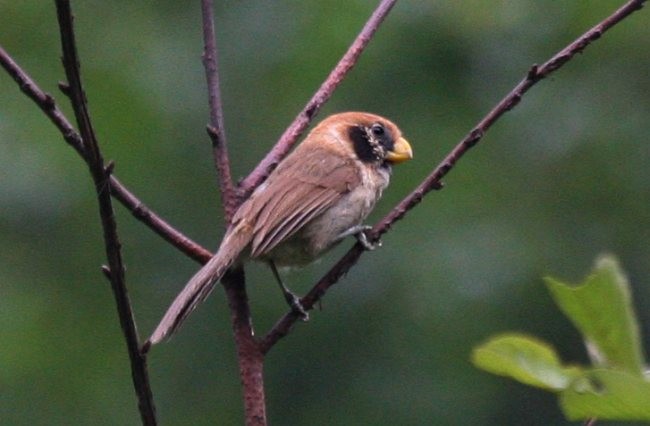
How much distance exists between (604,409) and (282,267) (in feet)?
10.8

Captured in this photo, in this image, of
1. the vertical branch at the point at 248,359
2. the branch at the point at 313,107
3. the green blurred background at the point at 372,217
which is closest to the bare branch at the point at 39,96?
the vertical branch at the point at 248,359

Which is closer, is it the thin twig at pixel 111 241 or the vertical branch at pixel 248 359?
the thin twig at pixel 111 241

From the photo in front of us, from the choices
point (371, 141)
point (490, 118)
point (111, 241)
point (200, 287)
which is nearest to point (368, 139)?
point (371, 141)

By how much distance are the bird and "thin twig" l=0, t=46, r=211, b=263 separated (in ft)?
2.47

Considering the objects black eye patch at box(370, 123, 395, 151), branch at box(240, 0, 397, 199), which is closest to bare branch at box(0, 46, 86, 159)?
branch at box(240, 0, 397, 199)

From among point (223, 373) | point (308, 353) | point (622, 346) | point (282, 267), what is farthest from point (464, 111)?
point (622, 346)

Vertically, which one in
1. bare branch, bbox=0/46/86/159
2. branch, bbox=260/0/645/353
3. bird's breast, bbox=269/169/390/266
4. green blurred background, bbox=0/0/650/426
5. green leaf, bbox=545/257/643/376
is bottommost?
green blurred background, bbox=0/0/650/426

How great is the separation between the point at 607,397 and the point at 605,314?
0.06m

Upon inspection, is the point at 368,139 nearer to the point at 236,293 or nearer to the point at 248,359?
the point at 236,293

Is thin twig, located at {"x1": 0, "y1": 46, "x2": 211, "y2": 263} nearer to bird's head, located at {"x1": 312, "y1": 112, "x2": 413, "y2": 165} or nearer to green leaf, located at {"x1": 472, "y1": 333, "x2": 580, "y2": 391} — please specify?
green leaf, located at {"x1": 472, "y1": 333, "x2": 580, "y2": 391}

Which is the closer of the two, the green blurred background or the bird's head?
the bird's head

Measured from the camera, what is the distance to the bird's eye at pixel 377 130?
4738 millimetres

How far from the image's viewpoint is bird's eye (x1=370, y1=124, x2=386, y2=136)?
4.74 metres

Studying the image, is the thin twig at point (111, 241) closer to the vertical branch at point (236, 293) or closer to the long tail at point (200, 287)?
the vertical branch at point (236, 293)
